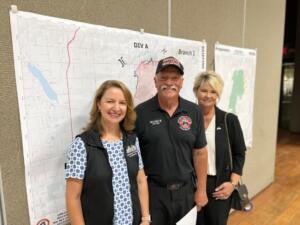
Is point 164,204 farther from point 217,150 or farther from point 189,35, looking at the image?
point 189,35

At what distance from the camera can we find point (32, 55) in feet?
4.19

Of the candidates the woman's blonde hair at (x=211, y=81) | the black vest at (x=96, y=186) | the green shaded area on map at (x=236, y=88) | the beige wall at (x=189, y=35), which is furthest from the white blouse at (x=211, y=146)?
the green shaded area on map at (x=236, y=88)

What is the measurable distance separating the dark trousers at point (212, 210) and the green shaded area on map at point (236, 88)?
3.80 feet

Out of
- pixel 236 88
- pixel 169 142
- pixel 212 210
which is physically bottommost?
pixel 212 210

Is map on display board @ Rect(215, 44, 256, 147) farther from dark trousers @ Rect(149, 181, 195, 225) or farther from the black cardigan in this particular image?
dark trousers @ Rect(149, 181, 195, 225)

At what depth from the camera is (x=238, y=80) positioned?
2.96 meters

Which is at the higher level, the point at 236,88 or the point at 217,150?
the point at 236,88

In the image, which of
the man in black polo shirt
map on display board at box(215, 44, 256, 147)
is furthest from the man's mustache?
map on display board at box(215, 44, 256, 147)

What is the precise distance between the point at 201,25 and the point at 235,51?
2.03 feet

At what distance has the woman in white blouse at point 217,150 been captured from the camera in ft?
6.20

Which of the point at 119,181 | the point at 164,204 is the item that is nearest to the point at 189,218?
the point at 164,204

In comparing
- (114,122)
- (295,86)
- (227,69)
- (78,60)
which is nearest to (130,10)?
(78,60)

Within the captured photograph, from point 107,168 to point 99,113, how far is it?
271 millimetres

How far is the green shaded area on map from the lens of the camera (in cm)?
289
